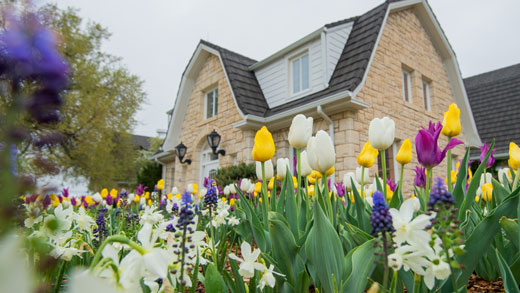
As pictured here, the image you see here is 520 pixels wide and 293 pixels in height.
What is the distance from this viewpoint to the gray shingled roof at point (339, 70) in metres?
7.43

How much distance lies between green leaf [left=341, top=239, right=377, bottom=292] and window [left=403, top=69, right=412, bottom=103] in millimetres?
8983

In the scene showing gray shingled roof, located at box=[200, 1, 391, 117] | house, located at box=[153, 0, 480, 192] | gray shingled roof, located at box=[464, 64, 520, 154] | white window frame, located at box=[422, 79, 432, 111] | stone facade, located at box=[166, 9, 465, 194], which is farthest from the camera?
gray shingled roof, located at box=[464, 64, 520, 154]

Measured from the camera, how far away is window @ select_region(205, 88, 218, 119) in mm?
10664

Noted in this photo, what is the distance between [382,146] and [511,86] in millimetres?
15100

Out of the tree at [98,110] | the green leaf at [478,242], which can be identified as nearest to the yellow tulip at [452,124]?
the green leaf at [478,242]

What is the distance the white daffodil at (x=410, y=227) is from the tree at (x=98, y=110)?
12.1 meters

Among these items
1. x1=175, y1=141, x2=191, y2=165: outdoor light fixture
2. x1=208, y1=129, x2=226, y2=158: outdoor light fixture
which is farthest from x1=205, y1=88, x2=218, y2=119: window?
x1=208, y1=129, x2=226, y2=158: outdoor light fixture

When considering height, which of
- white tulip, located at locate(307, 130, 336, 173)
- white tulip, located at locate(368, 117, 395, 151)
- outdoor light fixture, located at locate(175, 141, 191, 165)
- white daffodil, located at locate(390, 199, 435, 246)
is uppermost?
outdoor light fixture, located at locate(175, 141, 191, 165)

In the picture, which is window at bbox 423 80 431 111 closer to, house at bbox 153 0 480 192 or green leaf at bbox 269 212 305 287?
house at bbox 153 0 480 192

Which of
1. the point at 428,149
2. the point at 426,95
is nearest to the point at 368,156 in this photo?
the point at 428,149

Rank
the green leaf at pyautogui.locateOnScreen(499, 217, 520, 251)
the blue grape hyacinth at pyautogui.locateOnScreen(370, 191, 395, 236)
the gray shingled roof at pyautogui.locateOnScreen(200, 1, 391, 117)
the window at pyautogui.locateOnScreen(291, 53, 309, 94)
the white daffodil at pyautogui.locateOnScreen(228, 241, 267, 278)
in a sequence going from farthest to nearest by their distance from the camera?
the window at pyautogui.locateOnScreen(291, 53, 309, 94) < the gray shingled roof at pyautogui.locateOnScreen(200, 1, 391, 117) < the green leaf at pyautogui.locateOnScreen(499, 217, 520, 251) < the white daffodil at pyautogui.locateOnScreen(228, 241, 267, 278) < the blue grape hyacinth at pyautogui.locateOnScreen(370, 191, 395, 236)

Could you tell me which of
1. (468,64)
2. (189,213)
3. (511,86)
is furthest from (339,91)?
(468,64)

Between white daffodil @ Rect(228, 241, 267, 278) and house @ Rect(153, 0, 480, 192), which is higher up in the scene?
house @ Rect(153, 0, 480, 192)

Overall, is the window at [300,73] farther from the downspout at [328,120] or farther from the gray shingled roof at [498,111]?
the gray shingled roof at [498,111]
